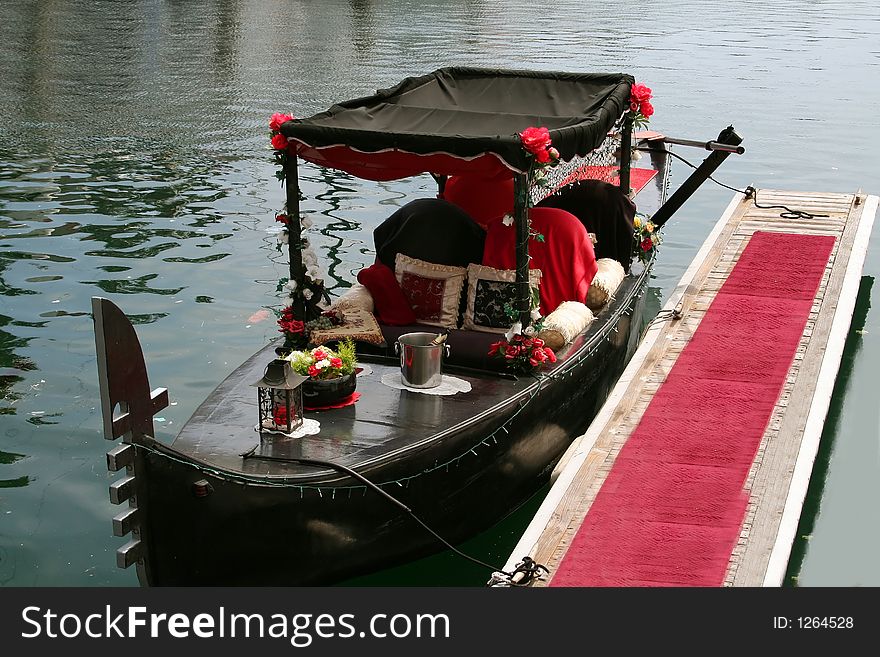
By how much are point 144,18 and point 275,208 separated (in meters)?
17.6

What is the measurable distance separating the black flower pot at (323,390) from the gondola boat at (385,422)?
68 mm

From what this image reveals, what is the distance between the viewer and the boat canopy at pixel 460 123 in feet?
20.6

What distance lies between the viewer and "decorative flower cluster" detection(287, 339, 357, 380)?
5957 mm

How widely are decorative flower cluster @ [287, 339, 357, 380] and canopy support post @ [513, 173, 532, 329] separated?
3.60 feet

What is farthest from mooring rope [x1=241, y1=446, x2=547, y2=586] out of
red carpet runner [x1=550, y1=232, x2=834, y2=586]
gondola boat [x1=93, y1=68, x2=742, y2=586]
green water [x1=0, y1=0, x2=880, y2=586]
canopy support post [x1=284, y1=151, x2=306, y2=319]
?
canopy support post [x1=284, y1=151, x2=306, y2=319]

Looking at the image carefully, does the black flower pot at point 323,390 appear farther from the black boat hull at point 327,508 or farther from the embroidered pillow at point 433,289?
the embroidered pillow at point 433,289

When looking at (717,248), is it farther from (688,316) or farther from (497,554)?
(497,554)

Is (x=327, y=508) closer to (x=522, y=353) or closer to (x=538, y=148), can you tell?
(x=522, y=353)

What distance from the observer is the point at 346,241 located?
1220cm

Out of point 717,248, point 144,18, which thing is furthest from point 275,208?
point 144,18

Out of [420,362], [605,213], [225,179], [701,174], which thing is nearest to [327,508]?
[420,362]

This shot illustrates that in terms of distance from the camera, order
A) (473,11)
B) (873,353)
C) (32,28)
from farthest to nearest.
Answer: (473,11) → (32,28) → (873,353)

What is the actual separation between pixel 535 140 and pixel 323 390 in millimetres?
1767

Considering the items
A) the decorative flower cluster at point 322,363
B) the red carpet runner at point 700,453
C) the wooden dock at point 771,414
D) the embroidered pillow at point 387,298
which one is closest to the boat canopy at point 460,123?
the embroidered pillow at point 387,298
